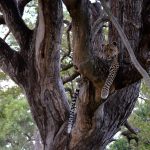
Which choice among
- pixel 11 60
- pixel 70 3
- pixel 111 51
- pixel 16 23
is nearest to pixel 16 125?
pixel 11 60

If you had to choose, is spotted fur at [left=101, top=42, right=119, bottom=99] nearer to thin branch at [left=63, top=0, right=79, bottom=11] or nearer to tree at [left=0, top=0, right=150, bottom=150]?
tree at [left=0, top=0, right=150, bottom=150]

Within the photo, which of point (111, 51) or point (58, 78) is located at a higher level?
point (111, 51)

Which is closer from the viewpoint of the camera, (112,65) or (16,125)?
(112,65)

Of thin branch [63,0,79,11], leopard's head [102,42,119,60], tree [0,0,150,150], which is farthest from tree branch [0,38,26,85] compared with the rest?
thin branch [63,0,79,11]

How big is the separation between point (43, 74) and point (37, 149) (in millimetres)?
1604

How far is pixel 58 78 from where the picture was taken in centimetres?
421

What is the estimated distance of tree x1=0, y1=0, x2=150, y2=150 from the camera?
3.44m

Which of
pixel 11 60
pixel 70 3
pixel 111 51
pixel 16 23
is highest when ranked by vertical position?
pixel 70 3

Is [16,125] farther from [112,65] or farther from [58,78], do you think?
[112,65]

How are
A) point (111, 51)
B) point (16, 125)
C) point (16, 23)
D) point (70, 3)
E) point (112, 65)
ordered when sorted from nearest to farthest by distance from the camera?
1. point (70, 3)
2. point (112, 65)
3. point (111, 51)
4. point (16, 23)
5. point (16, 125)

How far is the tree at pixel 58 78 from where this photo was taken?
3.44 metres

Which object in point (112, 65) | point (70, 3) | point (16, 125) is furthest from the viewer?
point (16, 125)

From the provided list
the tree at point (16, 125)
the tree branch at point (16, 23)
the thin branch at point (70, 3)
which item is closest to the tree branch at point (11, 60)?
the tree branch at point (16, 23)

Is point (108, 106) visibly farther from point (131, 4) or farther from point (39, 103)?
point (131, 4)
